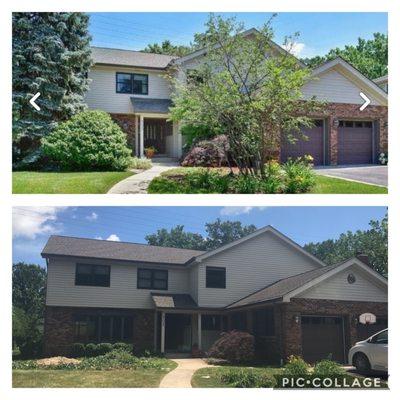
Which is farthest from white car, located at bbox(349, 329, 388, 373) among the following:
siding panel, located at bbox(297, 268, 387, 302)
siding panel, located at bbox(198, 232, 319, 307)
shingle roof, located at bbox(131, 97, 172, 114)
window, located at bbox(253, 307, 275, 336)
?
shingle roof, located at bbox(131, 97, 172, 114)

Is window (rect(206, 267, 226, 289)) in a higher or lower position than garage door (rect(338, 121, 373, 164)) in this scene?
lower

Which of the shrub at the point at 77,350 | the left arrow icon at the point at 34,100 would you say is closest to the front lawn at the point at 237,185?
→ the left arrow icon at the point at 34,100

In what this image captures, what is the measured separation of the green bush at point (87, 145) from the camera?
44.2ft

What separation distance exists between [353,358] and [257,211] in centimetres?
397

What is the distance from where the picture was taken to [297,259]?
562 inches

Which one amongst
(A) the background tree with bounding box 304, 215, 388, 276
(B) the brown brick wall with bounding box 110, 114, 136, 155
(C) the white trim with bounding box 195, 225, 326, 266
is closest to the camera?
(A) the background tree with bounding box 304, 215, 388, 276

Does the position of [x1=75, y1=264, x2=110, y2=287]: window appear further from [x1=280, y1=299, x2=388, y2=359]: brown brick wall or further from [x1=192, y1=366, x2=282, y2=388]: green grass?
[x1=280, y1=299, x2=388, y2=359]: brown brick wall

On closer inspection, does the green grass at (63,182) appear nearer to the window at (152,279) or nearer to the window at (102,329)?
the window at (152,279)

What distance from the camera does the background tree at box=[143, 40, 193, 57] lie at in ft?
45.5

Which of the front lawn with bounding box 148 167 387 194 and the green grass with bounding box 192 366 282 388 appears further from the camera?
the front lawn with bounding box 148 167 387 194

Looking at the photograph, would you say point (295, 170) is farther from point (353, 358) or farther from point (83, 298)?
point (83, 298)

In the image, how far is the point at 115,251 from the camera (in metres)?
14.8

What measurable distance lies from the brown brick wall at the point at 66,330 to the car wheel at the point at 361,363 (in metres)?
5.21

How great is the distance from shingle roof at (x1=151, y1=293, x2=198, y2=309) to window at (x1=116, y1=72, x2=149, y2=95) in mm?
5909
